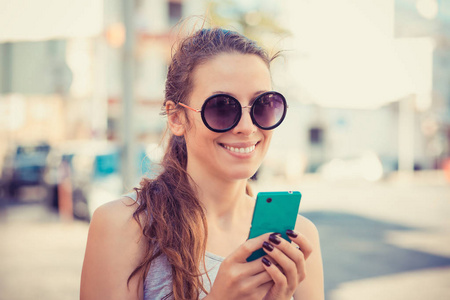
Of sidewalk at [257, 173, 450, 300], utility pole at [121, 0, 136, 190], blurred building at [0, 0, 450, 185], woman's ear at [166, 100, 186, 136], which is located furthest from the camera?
blurred building at [0, 0, 450, 185]

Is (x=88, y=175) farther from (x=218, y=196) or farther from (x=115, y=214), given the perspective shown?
(x=115, y=214)

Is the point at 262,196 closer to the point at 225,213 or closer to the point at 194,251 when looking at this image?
the point at 194,251

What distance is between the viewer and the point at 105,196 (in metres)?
9.73

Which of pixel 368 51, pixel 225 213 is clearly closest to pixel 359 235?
pixel 225 213

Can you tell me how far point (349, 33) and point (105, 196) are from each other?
2218 centimetres

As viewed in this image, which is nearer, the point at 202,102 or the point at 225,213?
the point at 202,102

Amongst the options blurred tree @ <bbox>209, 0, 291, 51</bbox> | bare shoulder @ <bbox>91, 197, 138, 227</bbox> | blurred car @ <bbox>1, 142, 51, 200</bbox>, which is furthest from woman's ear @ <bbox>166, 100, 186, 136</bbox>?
blurred car @ <bbox>1, 142, 51, 200</bbox>

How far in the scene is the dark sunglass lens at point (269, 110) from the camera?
1.75 metres

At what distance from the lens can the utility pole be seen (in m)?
4.24

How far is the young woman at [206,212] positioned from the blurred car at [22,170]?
1626 centimetres

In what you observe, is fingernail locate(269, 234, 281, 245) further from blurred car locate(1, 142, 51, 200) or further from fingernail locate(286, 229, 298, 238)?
blurred car locate(1, 142, 51, 200)

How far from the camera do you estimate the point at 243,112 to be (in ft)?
5.68

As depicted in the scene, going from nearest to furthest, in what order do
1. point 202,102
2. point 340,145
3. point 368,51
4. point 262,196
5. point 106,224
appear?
1. point 262,196
2. point 106,224
3. point 202,102
4. point 368,51
5. point 340,145

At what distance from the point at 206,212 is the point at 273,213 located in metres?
0.54
